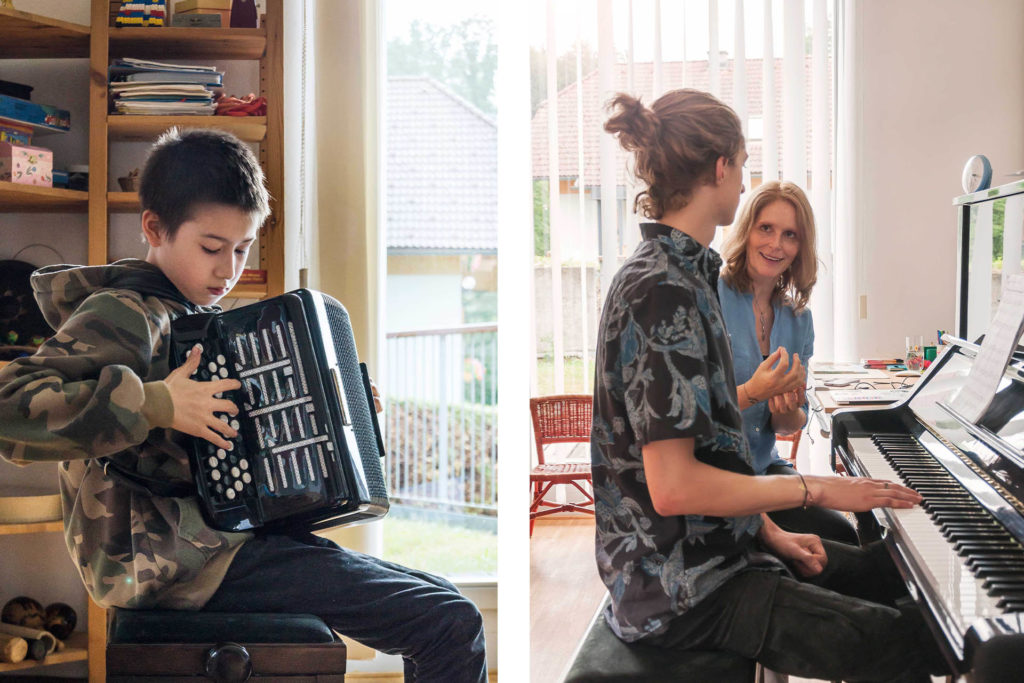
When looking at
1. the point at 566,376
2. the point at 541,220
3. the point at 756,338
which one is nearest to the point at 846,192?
the point at 756,338

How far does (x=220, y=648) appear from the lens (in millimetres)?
1339

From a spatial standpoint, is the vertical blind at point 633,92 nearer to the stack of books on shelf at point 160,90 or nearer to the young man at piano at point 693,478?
the stack of books on shelf at point 160,90

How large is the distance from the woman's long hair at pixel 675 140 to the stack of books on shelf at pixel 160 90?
1233 millimetres

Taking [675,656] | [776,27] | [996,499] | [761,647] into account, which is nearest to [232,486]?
[675,656]

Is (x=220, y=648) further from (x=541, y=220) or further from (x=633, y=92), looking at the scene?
(x=633, y=92)

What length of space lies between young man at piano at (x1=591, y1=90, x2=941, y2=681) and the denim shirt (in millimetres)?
667

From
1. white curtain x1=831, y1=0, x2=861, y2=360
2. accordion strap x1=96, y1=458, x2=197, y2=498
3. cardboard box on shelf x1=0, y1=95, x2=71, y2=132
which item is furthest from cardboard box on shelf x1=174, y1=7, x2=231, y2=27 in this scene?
white curtain x1=831, y1=0, x2=861, y2=360

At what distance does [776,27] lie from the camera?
2.75 metres

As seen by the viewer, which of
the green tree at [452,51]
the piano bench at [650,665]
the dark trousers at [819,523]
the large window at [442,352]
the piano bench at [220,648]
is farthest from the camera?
the large window at [442,352]

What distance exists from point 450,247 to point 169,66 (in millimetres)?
2591

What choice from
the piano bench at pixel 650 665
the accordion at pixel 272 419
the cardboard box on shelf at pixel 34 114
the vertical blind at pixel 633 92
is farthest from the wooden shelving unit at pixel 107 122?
the piano bench at pixel 650 665

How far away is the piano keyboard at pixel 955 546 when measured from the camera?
2.97 feet

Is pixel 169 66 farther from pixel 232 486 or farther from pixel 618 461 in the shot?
pixel 618 461

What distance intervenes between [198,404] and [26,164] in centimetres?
113
